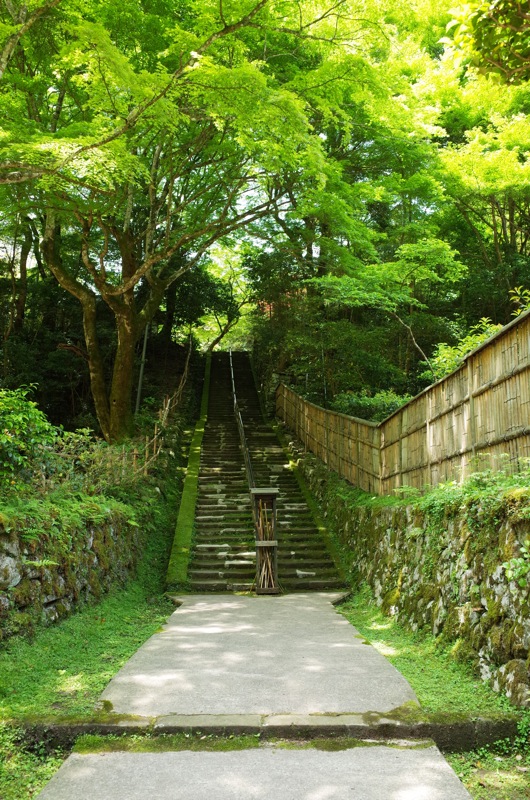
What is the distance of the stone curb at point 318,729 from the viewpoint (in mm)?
3625

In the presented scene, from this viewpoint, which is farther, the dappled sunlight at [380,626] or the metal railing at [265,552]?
the metal railing at [265,552]

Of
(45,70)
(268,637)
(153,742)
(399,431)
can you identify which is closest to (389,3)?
(45,70)

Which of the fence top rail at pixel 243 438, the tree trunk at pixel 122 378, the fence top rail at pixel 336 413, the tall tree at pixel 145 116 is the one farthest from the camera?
the tree trunk at pixel 122 378

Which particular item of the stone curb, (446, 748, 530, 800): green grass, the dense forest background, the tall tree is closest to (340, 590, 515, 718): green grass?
the stone curb

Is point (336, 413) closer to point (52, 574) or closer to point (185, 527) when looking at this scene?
point (185, 527)

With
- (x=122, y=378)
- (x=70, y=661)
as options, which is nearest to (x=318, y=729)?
(x=70, y=661)

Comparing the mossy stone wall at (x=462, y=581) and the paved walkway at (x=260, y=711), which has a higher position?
the mossy stone wall at (x=462, y=581)

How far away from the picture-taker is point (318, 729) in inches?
144

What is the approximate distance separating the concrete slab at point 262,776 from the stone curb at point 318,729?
0.52 feet

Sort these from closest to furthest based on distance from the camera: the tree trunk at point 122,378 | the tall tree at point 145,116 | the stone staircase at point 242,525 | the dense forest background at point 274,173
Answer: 1. the tall tree at point 145,116
2. the dense forest background at point 274,173
3. the stone staircase at point 242,525
4. the tree trunk at point 122,378

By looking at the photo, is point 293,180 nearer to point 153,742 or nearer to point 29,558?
point 29,558

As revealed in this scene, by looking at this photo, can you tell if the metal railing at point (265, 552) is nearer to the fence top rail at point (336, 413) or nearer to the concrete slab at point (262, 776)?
the fence top rail at point (336, 413)

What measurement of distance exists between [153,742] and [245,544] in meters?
6.99

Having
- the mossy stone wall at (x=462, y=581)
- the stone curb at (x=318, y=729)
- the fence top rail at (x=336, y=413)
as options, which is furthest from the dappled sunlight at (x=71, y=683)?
the fence top rail at (x=336, y=413)
